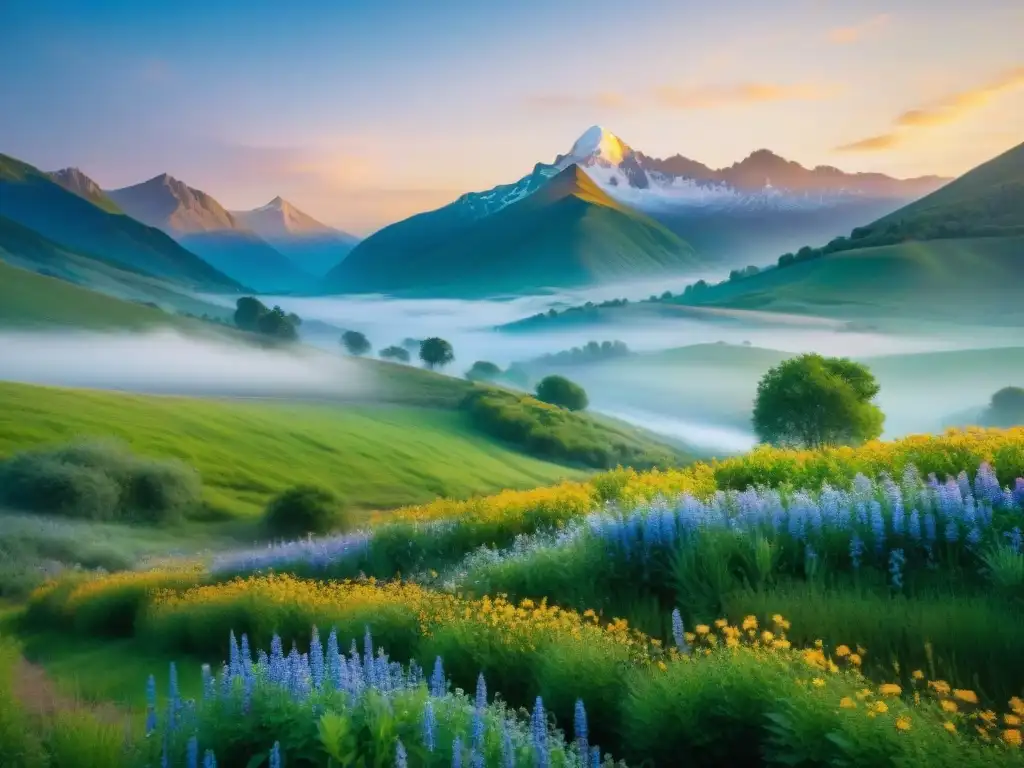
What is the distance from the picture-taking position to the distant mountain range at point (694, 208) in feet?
101

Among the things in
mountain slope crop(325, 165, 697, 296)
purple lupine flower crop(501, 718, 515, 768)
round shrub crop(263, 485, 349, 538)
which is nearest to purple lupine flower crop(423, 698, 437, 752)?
purple lupine flower crop(501, 718, 515, 768)

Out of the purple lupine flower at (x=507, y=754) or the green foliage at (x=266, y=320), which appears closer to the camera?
the purple lupine flower at (x=507, y=754)

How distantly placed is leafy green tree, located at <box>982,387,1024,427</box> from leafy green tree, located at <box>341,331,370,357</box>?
1951 centimetres

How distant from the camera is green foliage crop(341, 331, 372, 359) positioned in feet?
87.7

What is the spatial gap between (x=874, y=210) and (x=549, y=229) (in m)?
18.8

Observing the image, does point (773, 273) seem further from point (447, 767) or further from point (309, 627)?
point (447, 767)

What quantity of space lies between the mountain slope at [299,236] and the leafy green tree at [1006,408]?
23170 mm

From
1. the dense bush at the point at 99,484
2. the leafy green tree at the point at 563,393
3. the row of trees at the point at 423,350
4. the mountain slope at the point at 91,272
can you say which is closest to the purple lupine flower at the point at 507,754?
the dense bush at the point at 99,484

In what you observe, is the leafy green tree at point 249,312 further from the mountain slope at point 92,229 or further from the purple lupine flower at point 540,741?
the purple lupine flower at point 540,741

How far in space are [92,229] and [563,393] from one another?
647 inches

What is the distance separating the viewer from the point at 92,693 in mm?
8523

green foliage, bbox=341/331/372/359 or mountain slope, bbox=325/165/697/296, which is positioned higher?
mountain slope, bbox=325/165/697/296

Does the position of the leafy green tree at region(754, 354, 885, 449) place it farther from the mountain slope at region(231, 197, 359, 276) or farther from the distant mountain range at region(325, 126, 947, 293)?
the mountain slope at region(231, 197, 359, 276)

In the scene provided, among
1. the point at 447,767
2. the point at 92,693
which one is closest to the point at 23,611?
the point at 92,693
